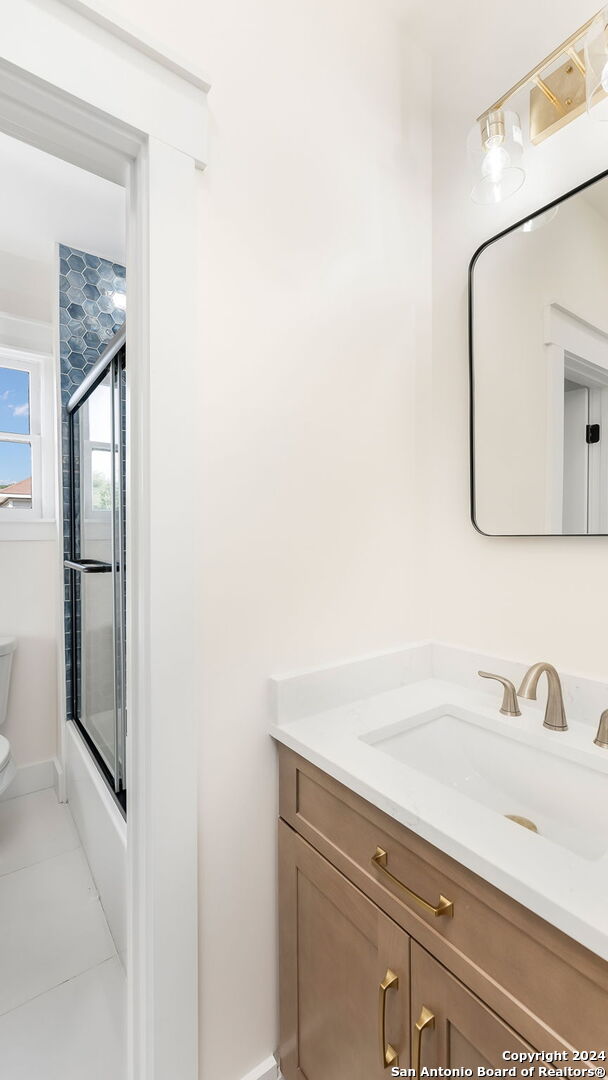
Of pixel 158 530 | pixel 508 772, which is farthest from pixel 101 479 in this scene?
pixel 508 772

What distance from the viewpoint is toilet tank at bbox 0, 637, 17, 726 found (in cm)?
211

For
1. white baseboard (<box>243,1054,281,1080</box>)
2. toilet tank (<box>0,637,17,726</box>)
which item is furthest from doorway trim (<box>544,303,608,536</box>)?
toilet tank (<box>0,637,17,726</box>)

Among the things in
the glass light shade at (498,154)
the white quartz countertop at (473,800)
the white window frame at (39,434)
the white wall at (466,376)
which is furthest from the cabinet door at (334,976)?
the white window frame at (39,434)

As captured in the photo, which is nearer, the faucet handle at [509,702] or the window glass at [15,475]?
the faucet handle at [509,702]

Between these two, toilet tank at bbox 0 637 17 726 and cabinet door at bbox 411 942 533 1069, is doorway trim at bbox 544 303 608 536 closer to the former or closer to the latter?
cabinet door at bbox 411 942 533 1069

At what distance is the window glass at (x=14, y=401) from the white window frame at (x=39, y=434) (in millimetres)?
18

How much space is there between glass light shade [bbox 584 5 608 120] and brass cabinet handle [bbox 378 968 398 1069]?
152cm

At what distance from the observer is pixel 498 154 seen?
1.00 m

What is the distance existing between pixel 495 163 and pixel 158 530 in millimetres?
1051

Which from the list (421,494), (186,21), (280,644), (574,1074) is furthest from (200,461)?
(574,1074)

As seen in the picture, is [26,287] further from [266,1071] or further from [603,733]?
[266,1071]

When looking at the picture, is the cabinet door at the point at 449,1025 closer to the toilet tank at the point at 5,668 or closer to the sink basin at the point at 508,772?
the sink basin at the point at 508,772

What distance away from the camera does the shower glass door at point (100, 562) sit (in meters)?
1.52

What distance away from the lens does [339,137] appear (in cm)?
112
